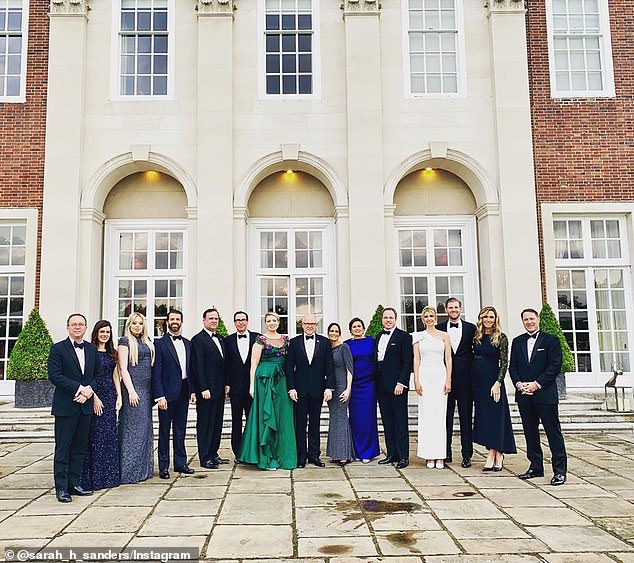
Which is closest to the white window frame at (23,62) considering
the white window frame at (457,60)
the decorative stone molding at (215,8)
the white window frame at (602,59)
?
the decorative stone molding at (215,8)

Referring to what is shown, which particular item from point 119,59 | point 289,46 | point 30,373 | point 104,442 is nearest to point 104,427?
point 104,442

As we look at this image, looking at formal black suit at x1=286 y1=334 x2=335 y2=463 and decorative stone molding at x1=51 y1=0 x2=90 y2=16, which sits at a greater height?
decorative stone molding at x1=51 y1=0 x2=90 y2=16

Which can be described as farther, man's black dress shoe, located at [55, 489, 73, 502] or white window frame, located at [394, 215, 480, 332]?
white window frame, located at [394, 215, 480, 332]

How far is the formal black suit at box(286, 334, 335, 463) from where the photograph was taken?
23.8ft

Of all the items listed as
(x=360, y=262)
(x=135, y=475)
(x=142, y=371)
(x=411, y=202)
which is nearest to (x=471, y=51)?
(x=411, y=202)

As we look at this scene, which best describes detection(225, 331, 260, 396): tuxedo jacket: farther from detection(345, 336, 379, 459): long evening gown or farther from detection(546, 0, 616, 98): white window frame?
detection(546, 0, 616, 98): white window frame

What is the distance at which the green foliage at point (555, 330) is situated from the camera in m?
10.6

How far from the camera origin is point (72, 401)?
228 inches

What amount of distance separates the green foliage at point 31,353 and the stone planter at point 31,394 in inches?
3.5

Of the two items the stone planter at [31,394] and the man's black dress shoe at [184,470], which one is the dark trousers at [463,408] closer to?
the man's black dress shoe at [184,470]

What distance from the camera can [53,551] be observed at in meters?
4.30

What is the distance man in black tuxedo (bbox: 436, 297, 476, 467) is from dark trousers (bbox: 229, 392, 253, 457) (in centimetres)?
244

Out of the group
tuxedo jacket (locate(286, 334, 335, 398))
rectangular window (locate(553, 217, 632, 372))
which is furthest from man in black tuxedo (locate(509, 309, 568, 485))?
rectangular window (locate(553, 217, 632, 372))

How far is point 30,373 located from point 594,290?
414 inches
